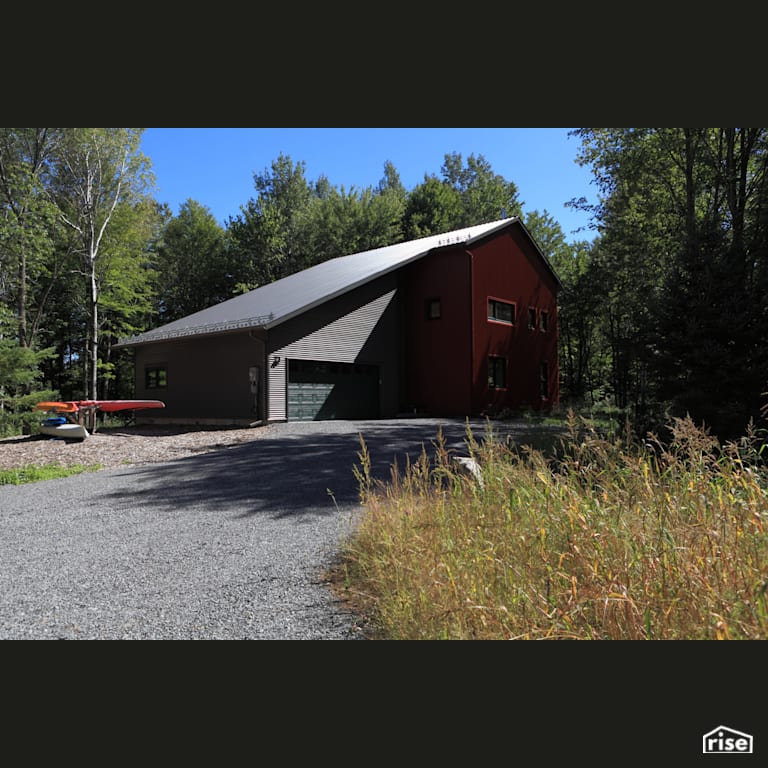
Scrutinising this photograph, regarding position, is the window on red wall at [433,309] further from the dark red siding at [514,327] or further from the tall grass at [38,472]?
the tall grass at [38,472]

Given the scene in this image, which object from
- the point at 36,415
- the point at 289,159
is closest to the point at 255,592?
the point at 36,415

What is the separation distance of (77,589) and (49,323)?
29240mm

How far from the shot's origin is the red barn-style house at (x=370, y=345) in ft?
57.2

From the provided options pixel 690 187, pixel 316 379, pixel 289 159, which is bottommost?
pixel 316 379

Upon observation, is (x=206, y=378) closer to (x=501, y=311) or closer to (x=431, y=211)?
(x=501, y=311)

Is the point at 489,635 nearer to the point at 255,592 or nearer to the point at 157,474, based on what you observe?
the point at 255,592

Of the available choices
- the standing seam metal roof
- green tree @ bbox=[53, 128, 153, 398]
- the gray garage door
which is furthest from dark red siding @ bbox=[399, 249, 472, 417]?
green tree @ bbox=[53, 128, 153, 398]

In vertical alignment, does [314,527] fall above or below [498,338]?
below

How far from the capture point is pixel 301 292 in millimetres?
19562

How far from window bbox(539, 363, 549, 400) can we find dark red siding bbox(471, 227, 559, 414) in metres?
0.06

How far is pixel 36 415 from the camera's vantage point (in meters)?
12.9

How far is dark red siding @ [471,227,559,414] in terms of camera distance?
779 inches

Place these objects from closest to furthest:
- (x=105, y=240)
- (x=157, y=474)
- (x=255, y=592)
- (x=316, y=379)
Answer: (x=255, y=592) < (x=157, y=474) < (x=316, y=379) < (x=105, y=240)
